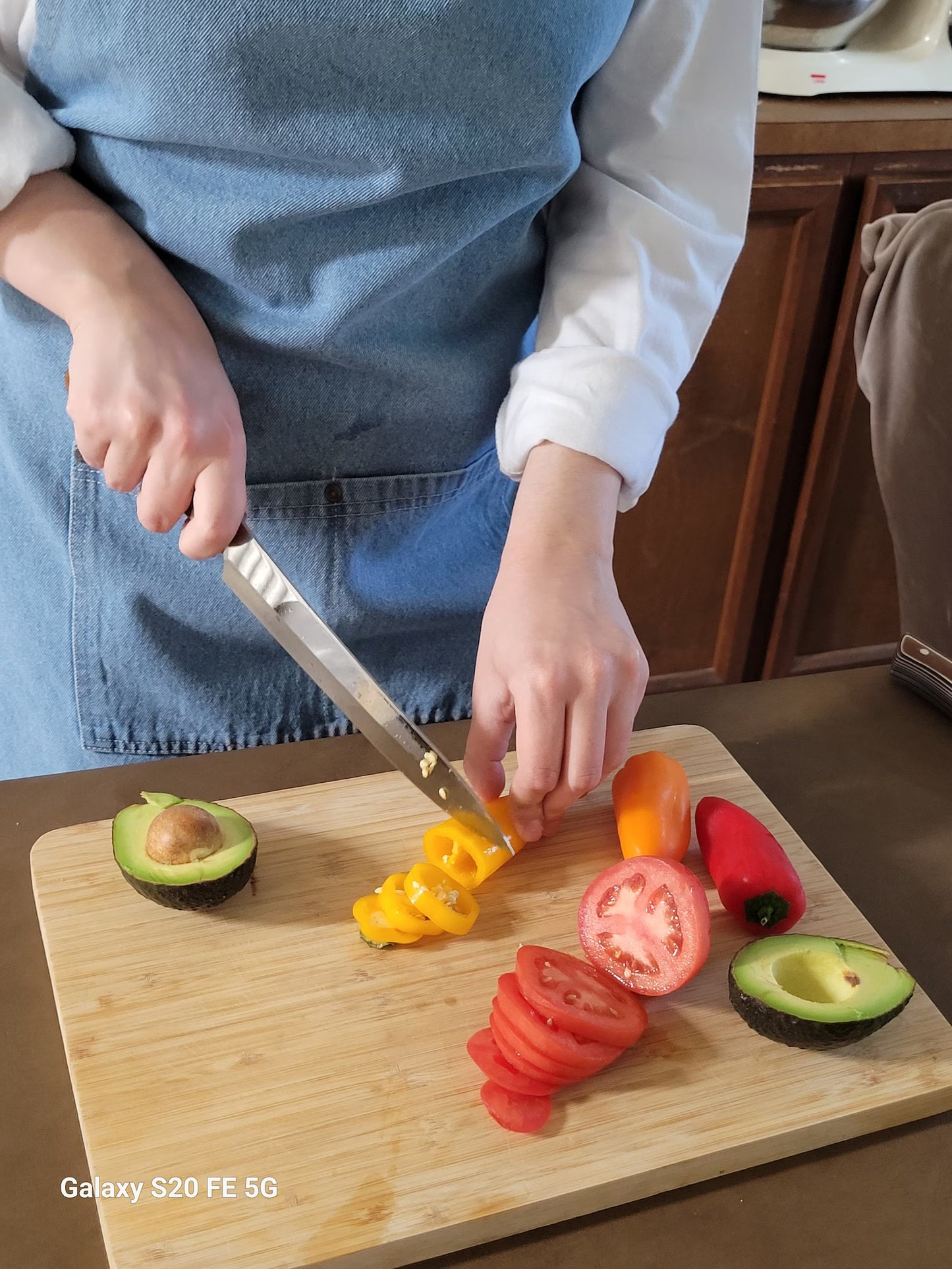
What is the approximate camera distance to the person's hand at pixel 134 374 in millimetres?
743

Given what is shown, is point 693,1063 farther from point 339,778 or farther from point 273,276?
point 273,276

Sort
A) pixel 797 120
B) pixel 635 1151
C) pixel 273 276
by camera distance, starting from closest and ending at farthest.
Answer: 1. pixel 635 1151
2. pixel 273 276
3. pixel 797 120

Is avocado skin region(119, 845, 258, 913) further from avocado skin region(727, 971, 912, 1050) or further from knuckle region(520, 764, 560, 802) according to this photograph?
avocado skin region(727, 971, 912, 1050)

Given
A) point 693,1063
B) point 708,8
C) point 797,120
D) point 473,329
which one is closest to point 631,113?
Result: point 708,8

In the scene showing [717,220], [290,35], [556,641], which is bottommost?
[556,641]

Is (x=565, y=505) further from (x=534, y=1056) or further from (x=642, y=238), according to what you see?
(x=534, y=1056)

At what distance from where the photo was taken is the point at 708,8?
88 centimetres

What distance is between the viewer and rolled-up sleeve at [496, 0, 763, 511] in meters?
0.86

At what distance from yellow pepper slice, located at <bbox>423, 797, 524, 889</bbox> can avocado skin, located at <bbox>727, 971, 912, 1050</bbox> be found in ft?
0.65

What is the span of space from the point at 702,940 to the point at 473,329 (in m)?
0.53

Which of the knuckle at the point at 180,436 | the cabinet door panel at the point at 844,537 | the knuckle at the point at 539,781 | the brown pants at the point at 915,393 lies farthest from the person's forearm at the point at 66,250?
the cabinet door panel at the point at 844,537

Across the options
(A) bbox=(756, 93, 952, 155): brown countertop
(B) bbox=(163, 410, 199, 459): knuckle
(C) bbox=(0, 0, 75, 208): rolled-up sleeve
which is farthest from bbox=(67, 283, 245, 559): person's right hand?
(A) bbox=(756, 93, 952, 155): brown countertop

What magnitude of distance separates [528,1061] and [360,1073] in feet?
0.36

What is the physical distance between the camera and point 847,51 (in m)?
1.88
